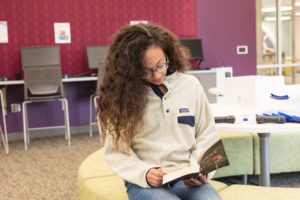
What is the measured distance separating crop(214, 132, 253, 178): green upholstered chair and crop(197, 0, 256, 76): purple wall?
3.58m

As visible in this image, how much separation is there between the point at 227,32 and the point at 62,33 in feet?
8.48

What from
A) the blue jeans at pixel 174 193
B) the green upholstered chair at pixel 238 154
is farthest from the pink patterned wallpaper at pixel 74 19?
the blue jeans at pixel 174 193

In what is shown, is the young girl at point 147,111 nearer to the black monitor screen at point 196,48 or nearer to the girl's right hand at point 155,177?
the girl's right hand at point 155,177

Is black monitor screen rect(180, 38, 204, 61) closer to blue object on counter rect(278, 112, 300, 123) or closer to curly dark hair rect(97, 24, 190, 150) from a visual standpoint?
blue object on counter rect(278, 112, 300, 123)

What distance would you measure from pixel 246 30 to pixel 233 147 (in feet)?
13.2

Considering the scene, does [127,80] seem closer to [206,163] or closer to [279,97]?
[206,163]

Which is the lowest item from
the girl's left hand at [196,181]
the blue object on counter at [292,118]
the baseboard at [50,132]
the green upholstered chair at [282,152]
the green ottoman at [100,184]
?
the baseboard at [50,132]

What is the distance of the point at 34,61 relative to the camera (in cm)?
505

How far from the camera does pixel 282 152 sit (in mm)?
2729

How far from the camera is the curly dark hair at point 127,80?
1.43 meters

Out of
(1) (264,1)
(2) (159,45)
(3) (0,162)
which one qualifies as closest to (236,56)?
(1) (264,1)

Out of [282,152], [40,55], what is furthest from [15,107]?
[282,152]

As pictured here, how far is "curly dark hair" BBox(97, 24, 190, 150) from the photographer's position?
1428 millimetres

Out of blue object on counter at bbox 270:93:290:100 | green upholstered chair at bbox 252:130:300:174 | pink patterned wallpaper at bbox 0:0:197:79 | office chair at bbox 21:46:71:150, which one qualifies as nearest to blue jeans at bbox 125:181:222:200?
blue object on counter at bbox 270:93:290:100
